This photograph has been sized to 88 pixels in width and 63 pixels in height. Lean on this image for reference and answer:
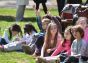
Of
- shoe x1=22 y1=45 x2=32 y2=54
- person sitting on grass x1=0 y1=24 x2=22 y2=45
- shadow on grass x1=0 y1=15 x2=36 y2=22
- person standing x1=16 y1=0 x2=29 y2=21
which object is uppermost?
person sitting on grass x1=0 y1=24 x2=22 y2=45

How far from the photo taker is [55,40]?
8234 mm

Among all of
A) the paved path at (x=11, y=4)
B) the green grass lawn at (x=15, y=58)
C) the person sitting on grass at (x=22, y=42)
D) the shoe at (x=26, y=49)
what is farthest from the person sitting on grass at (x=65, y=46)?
the paved path at (x=11, y=4)

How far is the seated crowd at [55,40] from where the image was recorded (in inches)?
288

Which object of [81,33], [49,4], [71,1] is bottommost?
[49,4]

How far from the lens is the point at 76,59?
284 inches

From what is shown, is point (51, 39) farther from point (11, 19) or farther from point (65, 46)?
point (11, 19)

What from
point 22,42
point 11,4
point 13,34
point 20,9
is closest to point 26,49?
point 22,42

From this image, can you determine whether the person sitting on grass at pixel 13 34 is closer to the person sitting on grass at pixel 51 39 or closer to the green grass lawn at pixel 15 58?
the green grass lawn at pixel 15 58

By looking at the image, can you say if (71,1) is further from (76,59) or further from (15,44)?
(76,59)

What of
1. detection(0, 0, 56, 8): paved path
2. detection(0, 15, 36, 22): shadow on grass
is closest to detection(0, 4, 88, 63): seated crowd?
detection(0, 15, 36, 22): shadow on grass

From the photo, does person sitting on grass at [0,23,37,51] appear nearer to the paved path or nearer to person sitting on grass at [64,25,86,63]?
person sitting on grass at [64,25,86,63]

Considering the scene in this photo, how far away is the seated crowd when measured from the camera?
731 centimetres

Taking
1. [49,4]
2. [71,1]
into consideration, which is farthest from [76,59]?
[49,4]

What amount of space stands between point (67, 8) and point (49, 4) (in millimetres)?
11313
